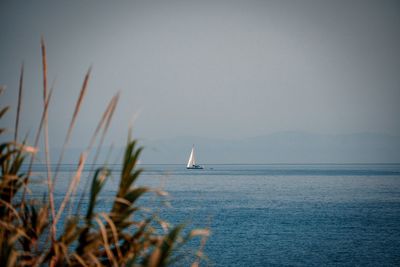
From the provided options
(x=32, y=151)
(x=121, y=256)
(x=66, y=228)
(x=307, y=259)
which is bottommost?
(x=307, y=259)

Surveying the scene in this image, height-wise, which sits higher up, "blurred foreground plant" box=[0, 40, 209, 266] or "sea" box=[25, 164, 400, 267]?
"blurred foreground plant" box=[0, 40, 209, 266]

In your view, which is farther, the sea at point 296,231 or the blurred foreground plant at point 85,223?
the sea at point 296,231

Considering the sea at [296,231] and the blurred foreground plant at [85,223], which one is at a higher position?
the blurred foreground plant at [85,223]

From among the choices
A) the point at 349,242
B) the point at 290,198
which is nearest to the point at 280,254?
the point at 349,242

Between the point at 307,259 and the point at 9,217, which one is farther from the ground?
the point at 9,217

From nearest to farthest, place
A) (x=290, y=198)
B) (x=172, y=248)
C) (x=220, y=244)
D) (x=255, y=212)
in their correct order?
(x=172, y=248)
(x=220, y=244)
(x=255, y=212)
(x=290, y=198)

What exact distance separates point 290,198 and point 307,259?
41.1 m

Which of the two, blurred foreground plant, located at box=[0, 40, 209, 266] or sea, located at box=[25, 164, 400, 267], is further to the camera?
sea, located at box=[25, 164, 400, 267]

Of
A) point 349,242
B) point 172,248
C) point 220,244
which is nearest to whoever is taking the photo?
point 172,248

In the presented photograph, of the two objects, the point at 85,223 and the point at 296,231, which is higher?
the point at 85,223

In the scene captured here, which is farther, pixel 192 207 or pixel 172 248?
pixel 192 207

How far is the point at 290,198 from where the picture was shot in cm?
6694

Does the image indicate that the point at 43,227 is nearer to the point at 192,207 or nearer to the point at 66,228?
the point at 66,228

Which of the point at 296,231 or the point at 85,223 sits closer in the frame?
the point at 85,223
